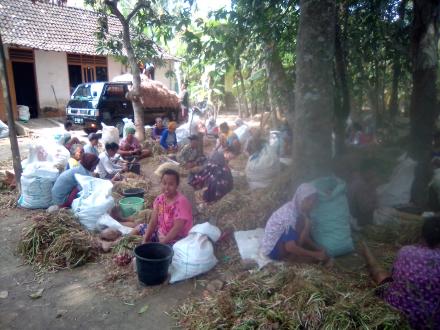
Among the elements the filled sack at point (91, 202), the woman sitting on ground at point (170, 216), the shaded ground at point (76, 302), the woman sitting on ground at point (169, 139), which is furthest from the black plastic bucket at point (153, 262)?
the woman sitting on ground at point (169, 139)

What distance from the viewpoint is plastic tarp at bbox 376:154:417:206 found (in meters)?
5.12

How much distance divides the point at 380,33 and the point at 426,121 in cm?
302

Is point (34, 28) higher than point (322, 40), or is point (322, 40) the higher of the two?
point (34, 28)

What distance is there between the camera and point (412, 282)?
8.72 feet

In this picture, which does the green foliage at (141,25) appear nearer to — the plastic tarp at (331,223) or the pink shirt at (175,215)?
the pink shirt at (175,215)

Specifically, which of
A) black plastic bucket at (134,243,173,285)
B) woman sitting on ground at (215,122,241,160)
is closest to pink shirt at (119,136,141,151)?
woman sitting on ground at (215,122,241,160)

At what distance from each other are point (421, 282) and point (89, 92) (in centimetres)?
1102

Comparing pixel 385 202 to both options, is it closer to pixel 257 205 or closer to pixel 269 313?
pixel 257 205

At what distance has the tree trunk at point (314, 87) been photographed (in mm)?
4094

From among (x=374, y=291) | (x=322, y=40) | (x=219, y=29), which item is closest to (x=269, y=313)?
(x=374, y=291)

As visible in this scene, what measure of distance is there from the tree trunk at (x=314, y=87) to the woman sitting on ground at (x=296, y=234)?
0.77m

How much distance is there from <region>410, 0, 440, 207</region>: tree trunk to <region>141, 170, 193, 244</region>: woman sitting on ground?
322cm

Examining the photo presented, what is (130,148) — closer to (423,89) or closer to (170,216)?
(170,216)

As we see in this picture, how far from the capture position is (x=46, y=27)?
600 inches
